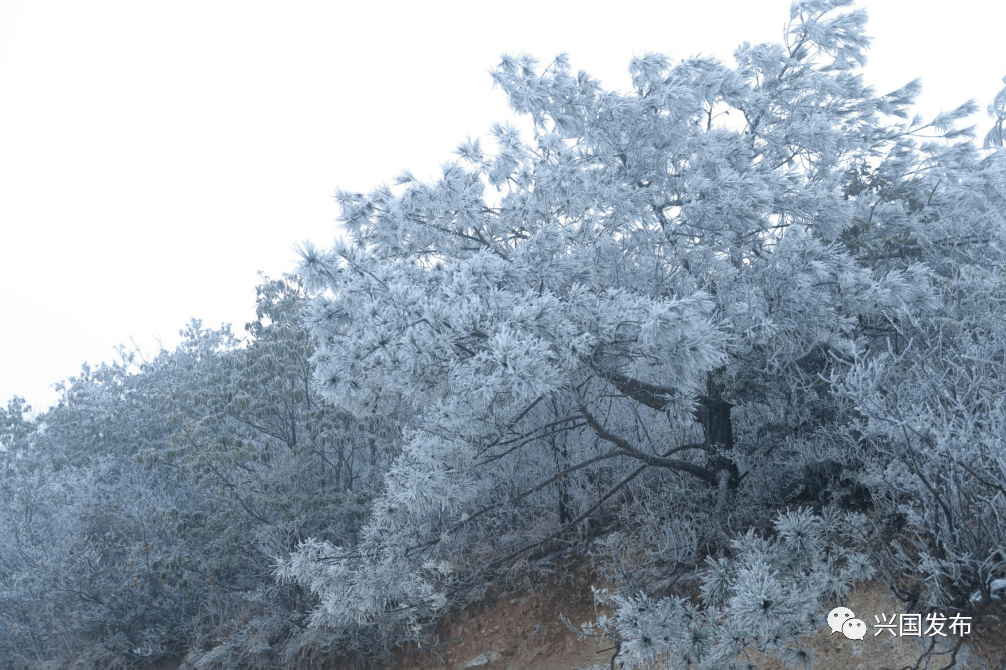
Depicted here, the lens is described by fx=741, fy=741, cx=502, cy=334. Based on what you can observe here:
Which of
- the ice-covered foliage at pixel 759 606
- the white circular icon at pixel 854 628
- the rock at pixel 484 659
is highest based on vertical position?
the ice-covered foliage at pixel 759 606

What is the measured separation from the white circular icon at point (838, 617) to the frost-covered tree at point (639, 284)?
1.09m

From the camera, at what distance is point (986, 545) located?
397 centimetres

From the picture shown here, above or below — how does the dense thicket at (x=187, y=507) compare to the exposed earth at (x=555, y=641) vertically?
above

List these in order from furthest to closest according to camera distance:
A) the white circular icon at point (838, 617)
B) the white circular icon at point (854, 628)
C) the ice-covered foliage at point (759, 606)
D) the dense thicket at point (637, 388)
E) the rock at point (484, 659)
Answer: the rock at point (484, 659) → the white circular icon at point (854, 628) → the white circular icon at point (838, 617) → the dense thicket at point (637, 388) → the ice-covered foliage at point (759, 606)

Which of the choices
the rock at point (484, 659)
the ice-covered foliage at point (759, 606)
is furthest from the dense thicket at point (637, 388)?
the rock at point (484, 659)

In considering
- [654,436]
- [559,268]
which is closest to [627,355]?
[559,268]

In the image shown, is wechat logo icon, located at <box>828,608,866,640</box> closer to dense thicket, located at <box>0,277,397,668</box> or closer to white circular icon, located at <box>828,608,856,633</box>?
white circular icon, located at <box>828,608,856,633</box>

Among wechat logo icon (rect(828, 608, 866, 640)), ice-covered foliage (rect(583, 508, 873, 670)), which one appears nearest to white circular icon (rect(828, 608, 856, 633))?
wechat logo icon (rect(828, 608, 866, 640))

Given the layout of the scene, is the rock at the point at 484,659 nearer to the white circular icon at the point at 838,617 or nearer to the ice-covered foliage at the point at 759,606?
the ice-covered foliage at the point at 759,606

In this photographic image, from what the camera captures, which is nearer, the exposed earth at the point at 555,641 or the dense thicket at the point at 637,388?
the dense thicket at the point at 637,388

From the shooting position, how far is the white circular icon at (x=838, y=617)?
4.57m

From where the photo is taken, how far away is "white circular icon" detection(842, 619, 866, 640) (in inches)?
187

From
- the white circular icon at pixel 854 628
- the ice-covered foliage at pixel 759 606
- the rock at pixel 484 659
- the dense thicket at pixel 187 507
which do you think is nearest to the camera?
the ice-covered foliage at pixel 759 606

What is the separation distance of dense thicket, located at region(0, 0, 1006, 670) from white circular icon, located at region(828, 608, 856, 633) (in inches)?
7.8
